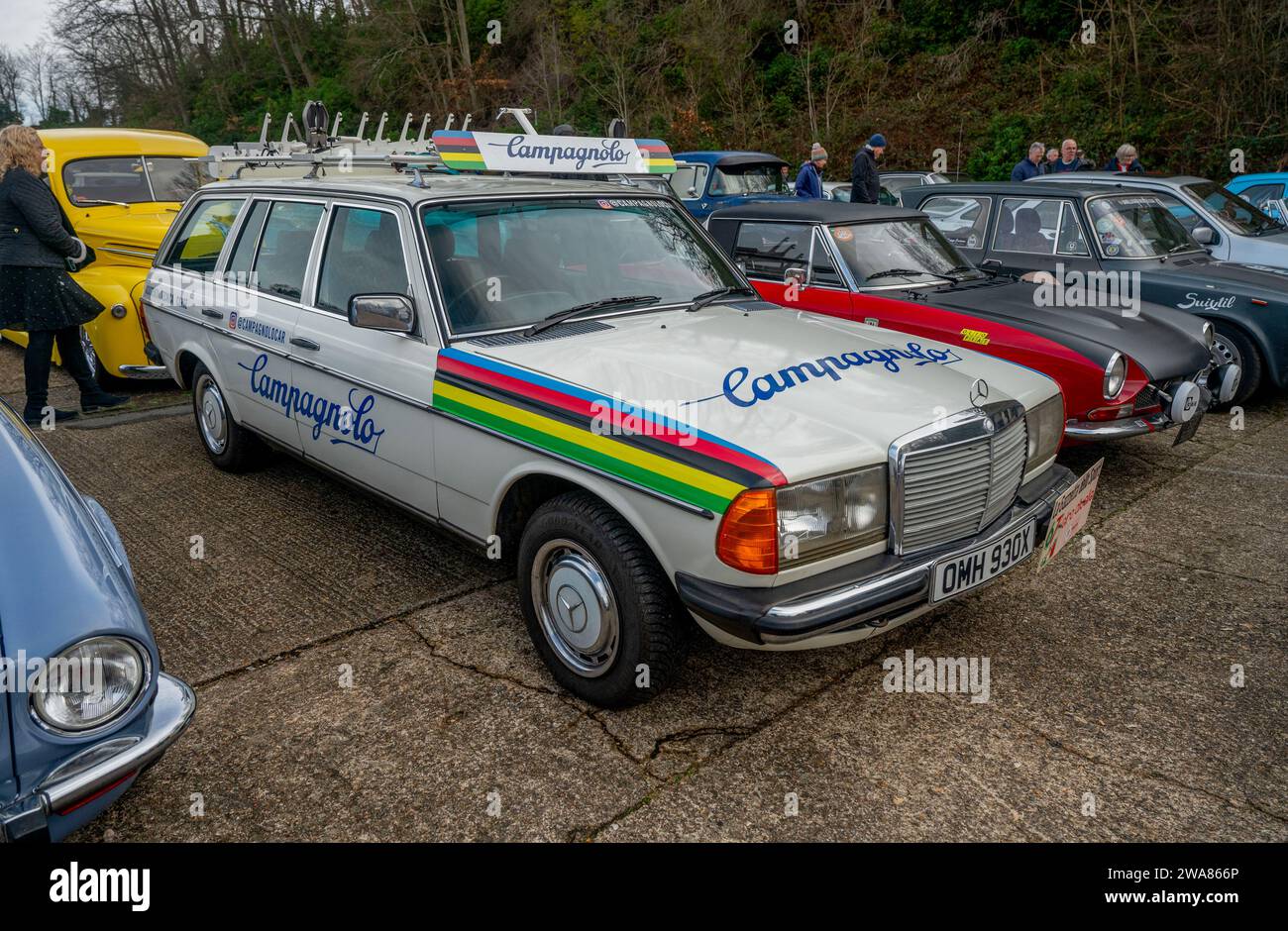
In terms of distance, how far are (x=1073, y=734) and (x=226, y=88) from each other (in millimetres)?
50655

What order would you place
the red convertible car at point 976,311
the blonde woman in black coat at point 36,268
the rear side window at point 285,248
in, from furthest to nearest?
the blonde woman in black coat at point 36,268 < the red convertible car at point 976,311 < the rear side window at point 285,248

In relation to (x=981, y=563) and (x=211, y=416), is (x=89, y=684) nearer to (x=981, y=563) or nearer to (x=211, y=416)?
(x=981, y=563)

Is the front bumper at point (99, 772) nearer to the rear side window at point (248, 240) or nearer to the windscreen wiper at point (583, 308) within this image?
the windscreen wiper at point (583, 308)

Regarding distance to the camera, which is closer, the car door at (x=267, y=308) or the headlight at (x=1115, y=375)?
the car door at (x=267, y=308)

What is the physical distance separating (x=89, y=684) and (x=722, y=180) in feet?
39.8

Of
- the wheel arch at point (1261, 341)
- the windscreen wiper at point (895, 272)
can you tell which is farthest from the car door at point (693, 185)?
the wheel arch at point (1261, 341)

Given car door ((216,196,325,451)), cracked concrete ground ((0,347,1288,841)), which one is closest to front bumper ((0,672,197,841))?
cracked concrete ground ((0,347,1288,841))

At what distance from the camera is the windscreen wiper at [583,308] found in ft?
11.8

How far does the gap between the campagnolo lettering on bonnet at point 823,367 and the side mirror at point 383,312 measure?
1333mm

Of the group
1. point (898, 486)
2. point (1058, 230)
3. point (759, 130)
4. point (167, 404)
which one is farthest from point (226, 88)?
point (898, 486)

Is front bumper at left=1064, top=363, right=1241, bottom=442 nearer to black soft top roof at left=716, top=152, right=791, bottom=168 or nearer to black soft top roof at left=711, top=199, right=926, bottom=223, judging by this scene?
black soft top roof at left=711, top=199, right=926, bottom=223

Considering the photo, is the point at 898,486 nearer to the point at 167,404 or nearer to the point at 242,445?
the point at 242,445

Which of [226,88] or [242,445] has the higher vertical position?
[226,88]

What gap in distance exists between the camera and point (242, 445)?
5320 millimetres
